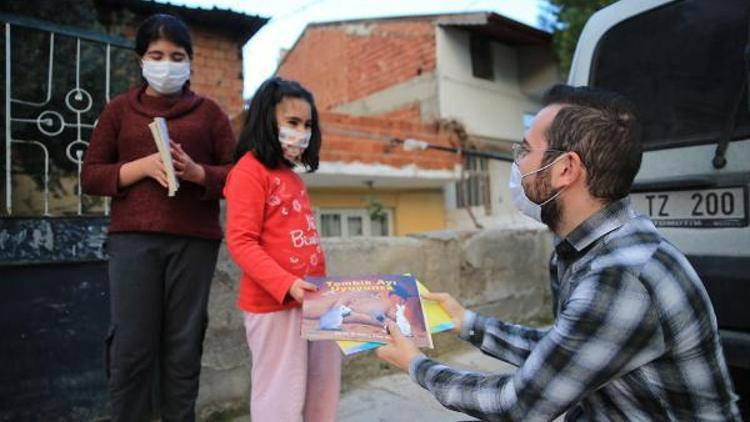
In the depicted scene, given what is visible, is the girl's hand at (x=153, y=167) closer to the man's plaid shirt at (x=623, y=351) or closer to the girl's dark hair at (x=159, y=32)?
the girl's dark hair at (x=159, y=32)

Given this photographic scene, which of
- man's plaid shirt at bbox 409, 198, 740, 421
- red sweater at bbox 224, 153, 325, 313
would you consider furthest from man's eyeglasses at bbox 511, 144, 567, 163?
red sweater at bbox 224, 153, 325, 313

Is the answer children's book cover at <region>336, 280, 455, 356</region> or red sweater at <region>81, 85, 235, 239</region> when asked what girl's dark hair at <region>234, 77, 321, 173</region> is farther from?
children's book cover at <region>336, 280, 455, 356</region>

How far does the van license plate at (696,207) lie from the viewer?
206 cm

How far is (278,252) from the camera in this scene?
1796mm

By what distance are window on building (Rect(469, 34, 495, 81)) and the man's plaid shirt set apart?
1108 cm

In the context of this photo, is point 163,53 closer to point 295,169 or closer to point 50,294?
point 295,169

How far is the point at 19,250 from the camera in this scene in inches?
85.3

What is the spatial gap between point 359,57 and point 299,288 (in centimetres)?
1236

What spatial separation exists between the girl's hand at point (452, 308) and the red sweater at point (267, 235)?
0.45 m

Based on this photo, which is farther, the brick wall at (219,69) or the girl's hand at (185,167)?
the brick wall at (219,69)

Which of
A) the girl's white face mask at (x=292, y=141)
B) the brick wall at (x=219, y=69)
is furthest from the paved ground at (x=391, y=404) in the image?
the brick wall at (x=219, y=69)

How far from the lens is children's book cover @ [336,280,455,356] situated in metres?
1.26

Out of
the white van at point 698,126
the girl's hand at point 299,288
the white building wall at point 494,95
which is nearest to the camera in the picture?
the girl's hand at point 299,288

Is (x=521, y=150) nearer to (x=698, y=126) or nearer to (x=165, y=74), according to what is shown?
(x=165, y=74)
